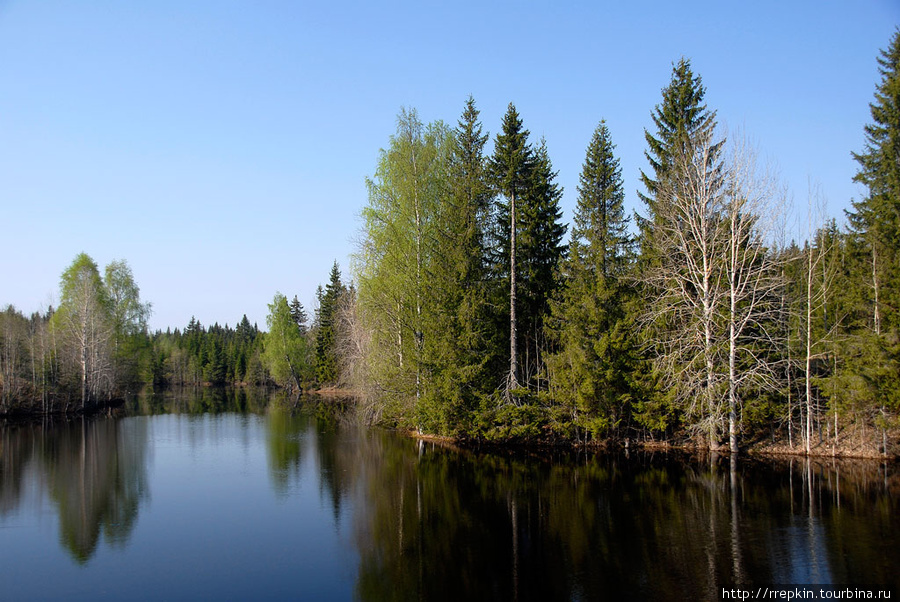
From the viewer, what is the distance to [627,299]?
81.6 ft

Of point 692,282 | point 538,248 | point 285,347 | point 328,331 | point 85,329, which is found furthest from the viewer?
point 285,347

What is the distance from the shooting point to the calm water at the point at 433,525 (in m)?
10.4

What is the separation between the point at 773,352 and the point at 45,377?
48.3 meters

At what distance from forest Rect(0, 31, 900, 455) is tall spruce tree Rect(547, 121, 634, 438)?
0.09 meters

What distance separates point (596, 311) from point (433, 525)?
44.4 ft

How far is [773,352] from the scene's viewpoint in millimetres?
23453

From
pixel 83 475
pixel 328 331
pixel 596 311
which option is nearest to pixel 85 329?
pixel 328 331

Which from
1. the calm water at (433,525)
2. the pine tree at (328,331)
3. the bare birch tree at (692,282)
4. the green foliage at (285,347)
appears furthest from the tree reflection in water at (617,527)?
the green foliage at (285,347)

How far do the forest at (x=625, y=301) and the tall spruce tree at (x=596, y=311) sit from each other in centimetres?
9

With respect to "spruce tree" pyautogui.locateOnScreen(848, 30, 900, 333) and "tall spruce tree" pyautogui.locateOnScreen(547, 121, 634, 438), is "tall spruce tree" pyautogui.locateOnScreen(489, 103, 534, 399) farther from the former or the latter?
"spruce tree" pyautogui.locateOnScreen(848, 30, 900, 333)

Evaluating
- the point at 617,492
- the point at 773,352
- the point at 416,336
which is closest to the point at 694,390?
the point at 773,352

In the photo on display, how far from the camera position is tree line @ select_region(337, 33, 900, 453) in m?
22.3

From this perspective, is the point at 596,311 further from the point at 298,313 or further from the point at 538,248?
the point at 298,313

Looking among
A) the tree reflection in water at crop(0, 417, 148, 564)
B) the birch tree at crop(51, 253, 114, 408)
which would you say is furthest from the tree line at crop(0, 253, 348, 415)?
the tree reflection in water at crop(0, 417, 148, 564)
